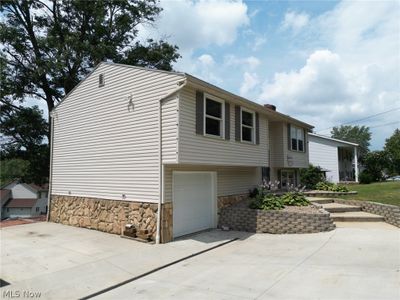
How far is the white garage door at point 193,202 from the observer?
1033 centimetres

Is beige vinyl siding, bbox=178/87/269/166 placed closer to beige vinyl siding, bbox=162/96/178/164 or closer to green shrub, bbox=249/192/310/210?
beige vinyl siding, bbox=162/96/178/164

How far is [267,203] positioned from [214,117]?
149 inches

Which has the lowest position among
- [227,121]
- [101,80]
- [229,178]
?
[229,178]

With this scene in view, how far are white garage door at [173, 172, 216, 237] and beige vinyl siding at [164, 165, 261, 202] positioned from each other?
0.27m

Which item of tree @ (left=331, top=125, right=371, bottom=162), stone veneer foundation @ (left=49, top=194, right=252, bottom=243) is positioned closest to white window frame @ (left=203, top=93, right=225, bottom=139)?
stone veneer foundation @ (left=49, top=194, right=252, bottom=243)

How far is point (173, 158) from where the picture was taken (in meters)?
9.10

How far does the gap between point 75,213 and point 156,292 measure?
8.10 metres

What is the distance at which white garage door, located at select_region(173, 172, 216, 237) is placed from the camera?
10.3m

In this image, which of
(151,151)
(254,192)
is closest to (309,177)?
(254,192)

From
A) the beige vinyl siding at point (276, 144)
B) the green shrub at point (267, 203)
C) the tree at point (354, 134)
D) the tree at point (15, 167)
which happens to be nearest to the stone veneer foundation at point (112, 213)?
the green shrub at point (267, 203)

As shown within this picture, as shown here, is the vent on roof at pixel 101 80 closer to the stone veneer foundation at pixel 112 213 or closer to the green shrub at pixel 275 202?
the stone veneer foundation at pixel 112 213

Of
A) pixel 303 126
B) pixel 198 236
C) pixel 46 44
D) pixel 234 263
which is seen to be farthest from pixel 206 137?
pixel 46 44

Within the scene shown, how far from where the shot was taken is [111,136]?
1130 cm

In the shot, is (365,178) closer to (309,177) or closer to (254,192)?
(309,177)
